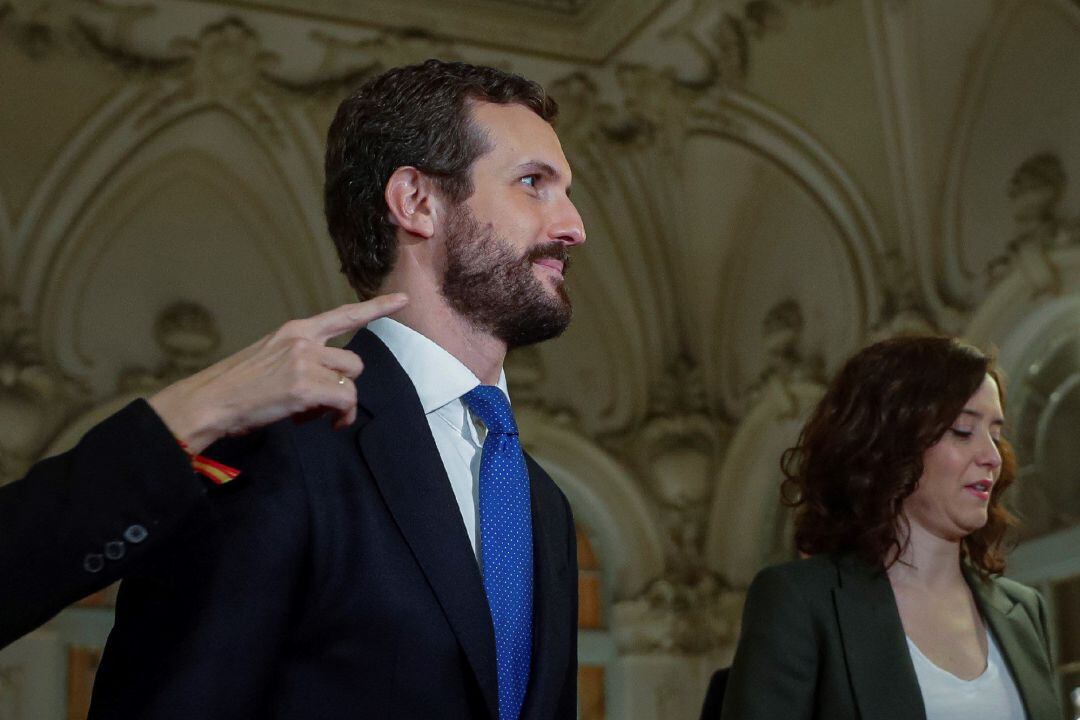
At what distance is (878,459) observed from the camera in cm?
365

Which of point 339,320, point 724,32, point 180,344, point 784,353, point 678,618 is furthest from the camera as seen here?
point 678,618

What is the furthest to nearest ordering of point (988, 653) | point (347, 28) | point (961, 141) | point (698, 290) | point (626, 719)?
point (698, 290) < point (626, 719) < point (347, 28) < point (961, 141) < point (988, 653)

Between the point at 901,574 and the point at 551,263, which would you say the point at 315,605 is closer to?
the point at 551,263

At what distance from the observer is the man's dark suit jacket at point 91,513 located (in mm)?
1751

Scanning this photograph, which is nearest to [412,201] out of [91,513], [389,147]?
[389,147]

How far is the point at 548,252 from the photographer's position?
2.45 meters

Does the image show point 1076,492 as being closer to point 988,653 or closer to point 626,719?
point 626,719

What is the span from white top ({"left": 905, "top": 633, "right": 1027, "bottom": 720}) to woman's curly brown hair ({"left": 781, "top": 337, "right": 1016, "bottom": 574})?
298 mm

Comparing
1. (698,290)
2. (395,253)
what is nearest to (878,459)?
(395,253)

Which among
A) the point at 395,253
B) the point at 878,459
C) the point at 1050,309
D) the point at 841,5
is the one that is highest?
the point at 841,5

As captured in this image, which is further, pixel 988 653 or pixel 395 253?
pixel 988 653

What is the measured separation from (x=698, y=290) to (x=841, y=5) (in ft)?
9.91

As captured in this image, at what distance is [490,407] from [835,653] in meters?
1.43

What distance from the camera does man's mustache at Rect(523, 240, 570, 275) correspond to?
243cm
